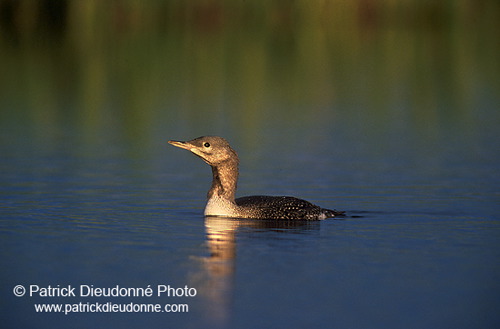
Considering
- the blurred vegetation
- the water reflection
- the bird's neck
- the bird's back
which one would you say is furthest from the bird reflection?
the blurred vegetation

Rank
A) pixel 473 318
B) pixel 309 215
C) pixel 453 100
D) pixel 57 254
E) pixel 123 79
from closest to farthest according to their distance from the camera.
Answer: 1. pixel 473 318
2. pixel 57 254
3. pixel 309 215
4. pixel 453 100
5. pixel 123 79

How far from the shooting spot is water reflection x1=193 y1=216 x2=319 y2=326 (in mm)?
8609

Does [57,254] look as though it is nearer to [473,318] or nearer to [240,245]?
[240,245]

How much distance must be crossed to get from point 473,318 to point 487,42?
2682cm

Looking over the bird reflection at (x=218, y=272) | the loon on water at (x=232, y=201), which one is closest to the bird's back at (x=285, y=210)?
the loon on water at (x=232, y=201)

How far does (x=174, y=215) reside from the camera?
1236 centimetres

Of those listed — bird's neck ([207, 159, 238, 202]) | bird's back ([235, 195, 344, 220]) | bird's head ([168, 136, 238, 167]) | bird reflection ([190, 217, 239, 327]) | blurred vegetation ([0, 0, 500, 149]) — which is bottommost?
bird reflection ([190, 217, 239, 327])

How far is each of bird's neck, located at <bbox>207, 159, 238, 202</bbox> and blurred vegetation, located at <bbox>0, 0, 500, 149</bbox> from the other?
702 cm

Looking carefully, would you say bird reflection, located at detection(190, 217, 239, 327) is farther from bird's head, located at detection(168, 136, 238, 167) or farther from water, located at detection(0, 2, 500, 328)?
bird's head, located at detection(168, 136, 238, 167)

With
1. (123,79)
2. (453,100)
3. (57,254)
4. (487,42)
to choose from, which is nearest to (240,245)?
(57,254)

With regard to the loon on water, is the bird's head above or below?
above

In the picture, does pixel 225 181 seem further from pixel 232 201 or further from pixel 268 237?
pixel 268 237

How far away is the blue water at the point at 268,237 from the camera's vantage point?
853 centimetres

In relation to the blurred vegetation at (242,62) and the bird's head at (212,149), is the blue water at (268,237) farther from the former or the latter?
the blurred vegetation at (242,62)
